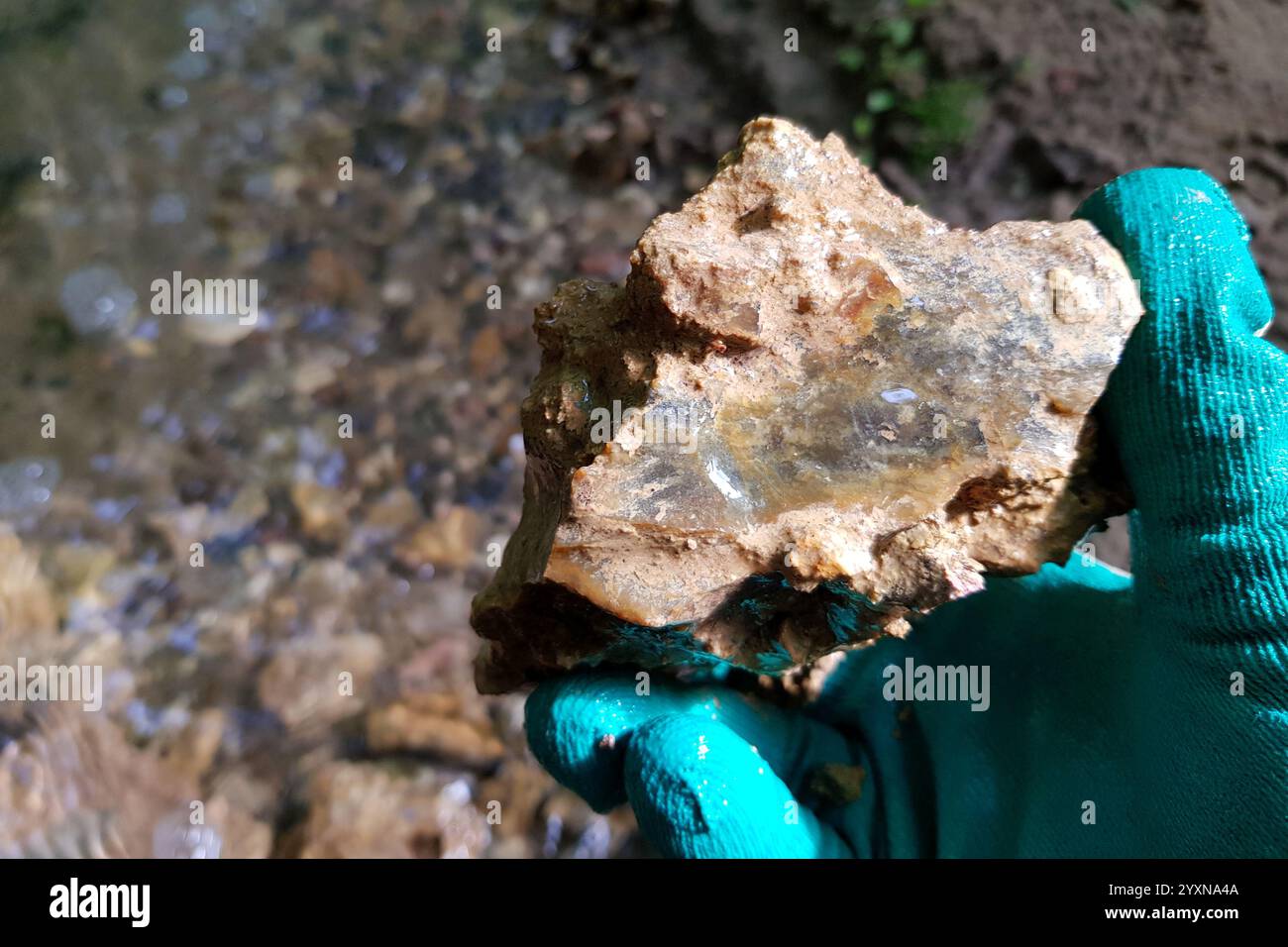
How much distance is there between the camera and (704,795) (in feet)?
5.26

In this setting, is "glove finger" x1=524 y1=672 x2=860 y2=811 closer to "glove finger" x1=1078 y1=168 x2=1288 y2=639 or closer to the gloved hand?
the gloved hand

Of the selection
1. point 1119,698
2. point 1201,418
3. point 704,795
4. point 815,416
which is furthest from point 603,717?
point 1201,418

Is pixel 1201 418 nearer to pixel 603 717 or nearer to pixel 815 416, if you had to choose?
pixel 815 416

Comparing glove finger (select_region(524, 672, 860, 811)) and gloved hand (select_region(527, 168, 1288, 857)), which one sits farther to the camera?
glove finger (select_region(524, 672, 860, 811))

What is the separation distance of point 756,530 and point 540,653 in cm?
52

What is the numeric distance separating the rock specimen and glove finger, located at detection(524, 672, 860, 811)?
230 mm

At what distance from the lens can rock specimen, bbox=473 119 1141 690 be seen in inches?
55.3

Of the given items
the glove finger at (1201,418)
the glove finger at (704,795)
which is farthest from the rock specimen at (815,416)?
the glove finger at (704,795)

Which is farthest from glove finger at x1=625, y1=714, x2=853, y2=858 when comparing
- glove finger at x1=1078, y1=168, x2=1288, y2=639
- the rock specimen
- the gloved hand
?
glove finger at x1=1078, y1=168, x2=1288, y2=639

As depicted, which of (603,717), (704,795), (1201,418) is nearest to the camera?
(1201,418)

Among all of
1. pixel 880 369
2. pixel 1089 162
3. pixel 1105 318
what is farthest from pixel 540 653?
pixel 1089 162

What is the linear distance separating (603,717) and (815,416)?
2.25ft

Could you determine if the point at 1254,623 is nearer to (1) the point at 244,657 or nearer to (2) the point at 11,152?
(1) the point at 244,657

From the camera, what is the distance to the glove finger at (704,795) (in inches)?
63.4
